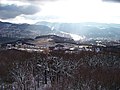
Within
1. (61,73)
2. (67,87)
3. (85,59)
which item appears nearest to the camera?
(67,87)

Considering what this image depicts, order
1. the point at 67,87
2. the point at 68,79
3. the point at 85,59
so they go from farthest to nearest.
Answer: the point at 85,59 < the point at 68,79 < the point at 67,87

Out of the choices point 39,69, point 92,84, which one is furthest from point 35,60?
point 92,84

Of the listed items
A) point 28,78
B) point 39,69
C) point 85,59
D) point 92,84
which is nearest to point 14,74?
point 28,78

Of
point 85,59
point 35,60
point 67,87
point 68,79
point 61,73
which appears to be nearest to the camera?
point 67,87

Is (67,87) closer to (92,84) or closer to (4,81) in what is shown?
(92,84)

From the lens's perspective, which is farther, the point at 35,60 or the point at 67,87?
the point at 35,60

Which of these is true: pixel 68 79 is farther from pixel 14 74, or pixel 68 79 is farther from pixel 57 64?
pixel 14 74

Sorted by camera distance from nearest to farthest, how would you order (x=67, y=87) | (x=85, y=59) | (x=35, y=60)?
(x=67, y=87) < (x=35, y=60) < (x=85, y=59)

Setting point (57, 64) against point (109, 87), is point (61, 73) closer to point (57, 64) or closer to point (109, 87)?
point (57, 64)

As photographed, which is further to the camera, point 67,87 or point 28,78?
point 28,78
